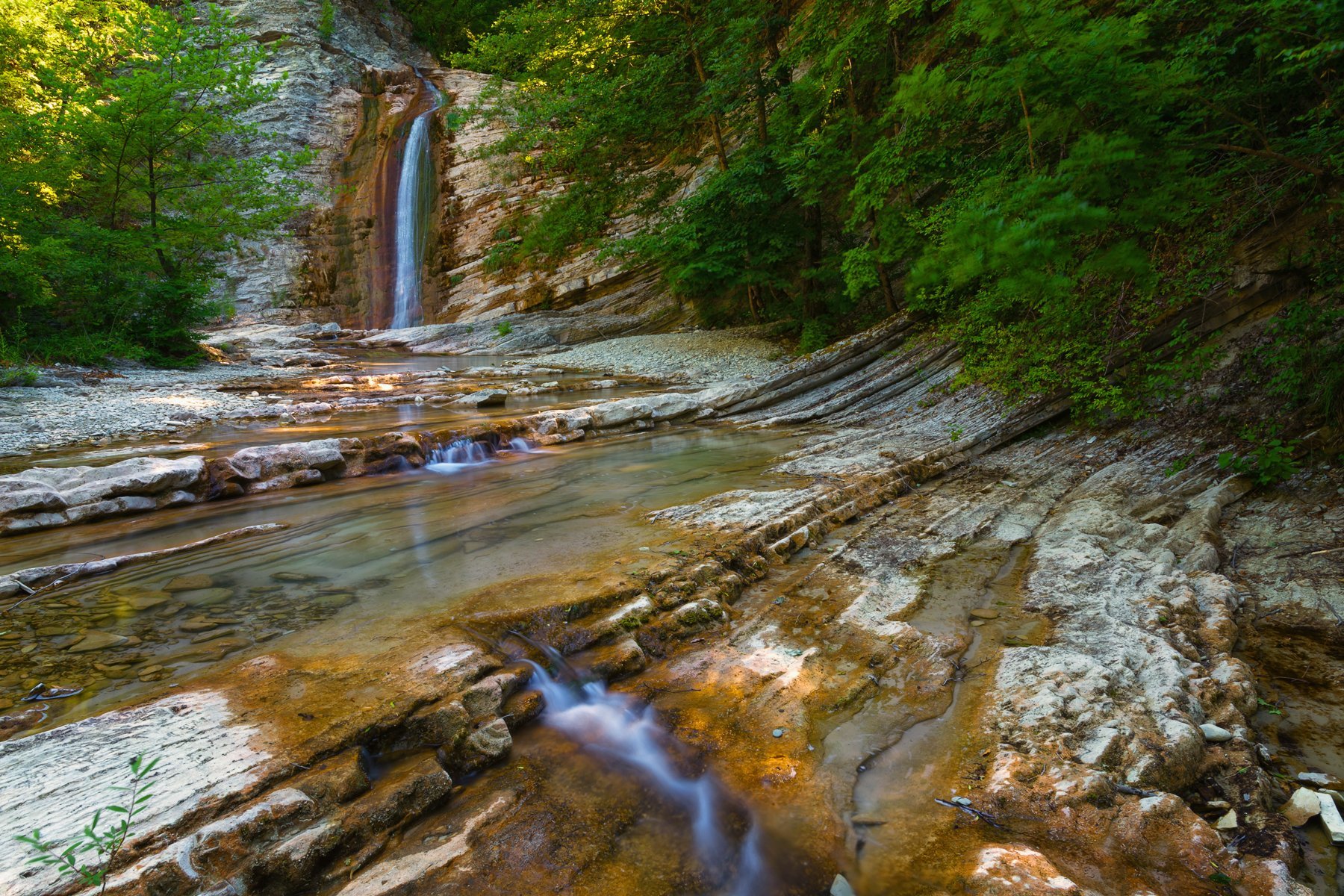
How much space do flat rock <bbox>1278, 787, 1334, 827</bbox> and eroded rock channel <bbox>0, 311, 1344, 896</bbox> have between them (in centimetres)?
2

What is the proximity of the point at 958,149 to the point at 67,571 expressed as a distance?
967 centimetres

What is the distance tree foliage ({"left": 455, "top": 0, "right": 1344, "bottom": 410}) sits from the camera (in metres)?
3.28

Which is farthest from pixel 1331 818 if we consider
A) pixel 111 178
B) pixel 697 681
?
pixel 111 178

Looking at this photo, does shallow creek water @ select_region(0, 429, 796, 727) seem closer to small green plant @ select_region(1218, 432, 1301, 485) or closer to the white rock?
the white rock

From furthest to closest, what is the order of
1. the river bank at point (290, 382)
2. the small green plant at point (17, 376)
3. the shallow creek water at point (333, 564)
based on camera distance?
the small green plant at point (17, 376) < the river bank at point (290, 382) < the shallow creek water at point (333, 564)

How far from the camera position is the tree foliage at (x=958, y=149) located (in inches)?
129

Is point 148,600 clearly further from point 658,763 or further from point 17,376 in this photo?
point 17,376

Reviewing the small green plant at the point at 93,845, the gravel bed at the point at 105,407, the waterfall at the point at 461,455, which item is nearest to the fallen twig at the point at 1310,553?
the small green plant at the point at 93,845

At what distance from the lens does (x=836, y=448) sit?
7.10m

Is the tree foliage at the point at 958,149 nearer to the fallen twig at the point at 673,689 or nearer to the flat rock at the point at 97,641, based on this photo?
the fallen twig at the point at 673,689

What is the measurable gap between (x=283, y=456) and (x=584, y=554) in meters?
4.17

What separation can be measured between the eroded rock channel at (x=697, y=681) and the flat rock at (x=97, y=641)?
0.02 metres

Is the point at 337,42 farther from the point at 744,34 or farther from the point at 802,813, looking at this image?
the point at 802,813

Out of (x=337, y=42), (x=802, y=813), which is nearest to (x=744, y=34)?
(x=802, y=813)
